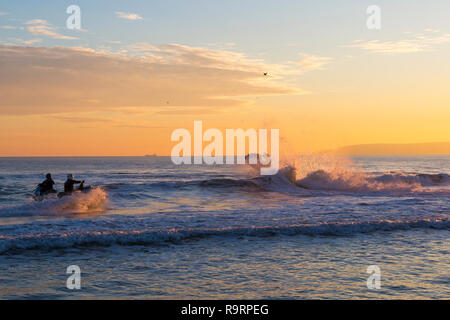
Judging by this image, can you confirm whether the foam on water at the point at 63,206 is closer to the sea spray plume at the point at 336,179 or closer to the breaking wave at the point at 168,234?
the breaking wave at the point at 168,234

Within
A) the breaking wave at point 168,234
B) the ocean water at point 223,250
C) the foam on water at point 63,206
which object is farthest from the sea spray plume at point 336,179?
the foam on water at point 63,206

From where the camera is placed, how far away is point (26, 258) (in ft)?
36.2

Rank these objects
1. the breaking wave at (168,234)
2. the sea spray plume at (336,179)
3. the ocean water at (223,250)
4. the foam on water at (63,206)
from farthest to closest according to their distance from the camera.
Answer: the sea spray plume at (336,179), the foam on water at (63,206), the breaking wave at (168,234), the ocean water at (223,250)

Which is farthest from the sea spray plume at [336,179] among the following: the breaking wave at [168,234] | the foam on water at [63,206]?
the foam on water at [63,206]

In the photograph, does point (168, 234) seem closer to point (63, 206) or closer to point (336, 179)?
point (63, 206)

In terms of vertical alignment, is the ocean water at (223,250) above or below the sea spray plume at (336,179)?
below

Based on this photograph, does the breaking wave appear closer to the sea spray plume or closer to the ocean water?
the ocean water

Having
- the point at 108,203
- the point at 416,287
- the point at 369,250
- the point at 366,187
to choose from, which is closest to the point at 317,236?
the point at 369,250

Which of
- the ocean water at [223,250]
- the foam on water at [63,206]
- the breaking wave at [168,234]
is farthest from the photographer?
the foam on water at [63,206]

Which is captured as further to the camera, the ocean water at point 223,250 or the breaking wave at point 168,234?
the breaking wave at point 168,234

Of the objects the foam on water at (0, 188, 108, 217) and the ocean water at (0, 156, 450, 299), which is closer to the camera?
the ocean water at (0, 156, 450, 299)

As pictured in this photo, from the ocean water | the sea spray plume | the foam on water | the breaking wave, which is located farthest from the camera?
the sea spray plume

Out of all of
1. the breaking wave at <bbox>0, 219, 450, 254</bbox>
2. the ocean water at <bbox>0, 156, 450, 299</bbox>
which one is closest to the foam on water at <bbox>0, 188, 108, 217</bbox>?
the ocean water at <bbox>0, 156, 450, 299</bbox>
